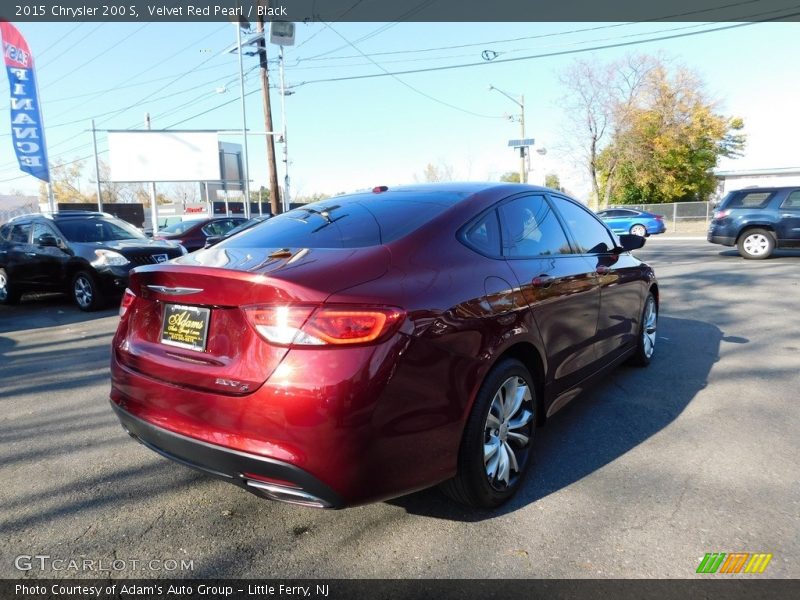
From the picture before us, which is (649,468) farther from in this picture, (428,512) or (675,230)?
(675,230)

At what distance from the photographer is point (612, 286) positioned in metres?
4.02

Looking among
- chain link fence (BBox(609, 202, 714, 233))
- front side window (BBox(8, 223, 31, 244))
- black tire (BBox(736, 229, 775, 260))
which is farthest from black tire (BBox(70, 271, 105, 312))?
chain link fence (BBox(609, 202, 714, 233))

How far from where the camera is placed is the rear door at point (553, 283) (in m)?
3.01

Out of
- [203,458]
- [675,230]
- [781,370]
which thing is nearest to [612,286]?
[781,370]

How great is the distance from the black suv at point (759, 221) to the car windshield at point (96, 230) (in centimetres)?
1384

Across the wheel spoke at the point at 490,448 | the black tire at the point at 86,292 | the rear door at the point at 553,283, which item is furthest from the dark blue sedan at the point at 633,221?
the wheel spoke at the point at 490,448

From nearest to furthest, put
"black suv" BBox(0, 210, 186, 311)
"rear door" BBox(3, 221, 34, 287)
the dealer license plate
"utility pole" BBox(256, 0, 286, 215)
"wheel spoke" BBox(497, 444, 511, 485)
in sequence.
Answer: the dealer license plate < "wheel spoke" BBox(497, 444, 511, 485) < "black suv" BBox(0, 210, 186, 311) < "rear door" BBox(3, 221, 34, 287) < "utility pole" BBox(256, 0, 286, 215)

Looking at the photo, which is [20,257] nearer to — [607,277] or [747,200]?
[607,277]

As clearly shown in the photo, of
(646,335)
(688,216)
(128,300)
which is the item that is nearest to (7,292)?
(128,300)

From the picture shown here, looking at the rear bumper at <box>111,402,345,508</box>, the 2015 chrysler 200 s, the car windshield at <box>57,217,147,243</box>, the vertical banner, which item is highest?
the vertical banner

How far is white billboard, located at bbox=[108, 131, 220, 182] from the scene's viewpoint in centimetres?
2680

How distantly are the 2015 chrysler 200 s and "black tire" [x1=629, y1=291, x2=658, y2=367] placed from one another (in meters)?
1.87

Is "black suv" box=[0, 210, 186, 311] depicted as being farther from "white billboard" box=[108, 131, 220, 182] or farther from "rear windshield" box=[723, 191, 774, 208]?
"white billboard" box=[108, 131, 220, 182]

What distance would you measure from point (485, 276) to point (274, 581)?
167 centimetres
